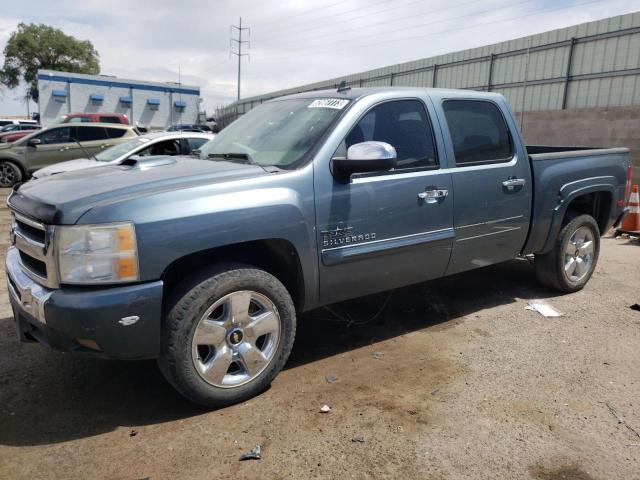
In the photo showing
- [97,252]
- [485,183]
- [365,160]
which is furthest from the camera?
[485,183]

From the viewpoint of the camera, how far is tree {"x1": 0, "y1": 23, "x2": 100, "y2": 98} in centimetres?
5150

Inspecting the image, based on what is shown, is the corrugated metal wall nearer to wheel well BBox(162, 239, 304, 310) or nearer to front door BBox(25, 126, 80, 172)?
front door BBox(25, 126, 80, 172)

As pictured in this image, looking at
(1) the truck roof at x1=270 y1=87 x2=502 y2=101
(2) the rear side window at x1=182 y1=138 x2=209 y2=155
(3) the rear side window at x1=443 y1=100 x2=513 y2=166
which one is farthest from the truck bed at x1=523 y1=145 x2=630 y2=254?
(2) the rear side window at x1=182 y1=138 x2=209 y2=155

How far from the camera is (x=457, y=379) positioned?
3463 mm

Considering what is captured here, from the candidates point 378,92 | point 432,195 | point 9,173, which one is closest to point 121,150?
point 378,92

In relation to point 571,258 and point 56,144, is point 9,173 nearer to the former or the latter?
point 56,144

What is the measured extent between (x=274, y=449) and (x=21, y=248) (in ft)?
6.16

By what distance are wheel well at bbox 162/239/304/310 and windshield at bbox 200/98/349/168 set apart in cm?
54

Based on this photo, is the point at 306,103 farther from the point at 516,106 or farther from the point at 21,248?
the point at 516,106

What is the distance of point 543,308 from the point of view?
15.8 feet

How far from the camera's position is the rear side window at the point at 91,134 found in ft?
42.4

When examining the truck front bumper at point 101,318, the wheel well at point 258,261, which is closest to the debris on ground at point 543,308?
the wheel well at point 258,261

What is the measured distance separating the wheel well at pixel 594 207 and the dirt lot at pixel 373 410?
1.19m

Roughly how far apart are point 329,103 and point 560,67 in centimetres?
1221
